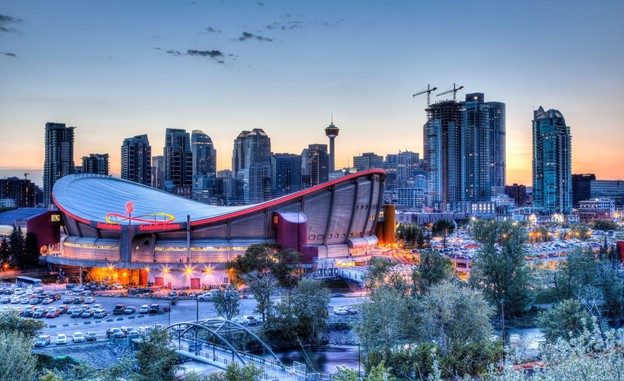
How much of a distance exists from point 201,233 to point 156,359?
43.8m

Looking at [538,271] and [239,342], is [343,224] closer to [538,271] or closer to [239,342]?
[538,271]

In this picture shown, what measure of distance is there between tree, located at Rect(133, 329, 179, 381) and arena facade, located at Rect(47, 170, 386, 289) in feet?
128

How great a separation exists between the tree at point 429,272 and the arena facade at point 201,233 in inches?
762

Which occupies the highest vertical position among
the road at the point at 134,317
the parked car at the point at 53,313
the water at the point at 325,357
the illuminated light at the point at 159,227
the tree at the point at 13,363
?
the illuminated light at the point at 159,227

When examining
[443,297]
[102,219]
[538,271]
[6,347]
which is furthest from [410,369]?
[102,219]

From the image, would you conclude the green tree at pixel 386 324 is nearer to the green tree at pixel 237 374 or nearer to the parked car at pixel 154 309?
the green tree at pixel 237 374

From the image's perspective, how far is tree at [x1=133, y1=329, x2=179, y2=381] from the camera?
24594mm

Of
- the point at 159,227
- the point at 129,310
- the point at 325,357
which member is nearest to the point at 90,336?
the point at 129,310

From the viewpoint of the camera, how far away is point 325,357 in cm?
3925

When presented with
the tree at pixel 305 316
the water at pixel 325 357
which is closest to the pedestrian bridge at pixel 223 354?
the water at pixel 325 357

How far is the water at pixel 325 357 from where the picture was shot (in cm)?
3678

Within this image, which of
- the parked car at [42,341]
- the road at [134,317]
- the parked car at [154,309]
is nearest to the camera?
the parked car at [42,341]

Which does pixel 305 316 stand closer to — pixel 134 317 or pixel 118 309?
pixel 134 317

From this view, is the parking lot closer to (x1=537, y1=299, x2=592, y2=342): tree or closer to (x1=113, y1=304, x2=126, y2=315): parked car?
(x1=113, y1=304, x2=126, y2=315): parked car
